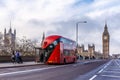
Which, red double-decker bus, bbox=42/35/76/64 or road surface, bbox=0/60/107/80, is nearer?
road surface, bbox=0/60/107/80

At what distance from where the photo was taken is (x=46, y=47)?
45.0 meters

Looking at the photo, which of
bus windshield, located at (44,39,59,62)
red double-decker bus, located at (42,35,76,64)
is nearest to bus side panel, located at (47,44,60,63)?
red double-decker bus, located at (42,35,76,64)

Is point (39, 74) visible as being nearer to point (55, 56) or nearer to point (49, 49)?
point (55, 56)

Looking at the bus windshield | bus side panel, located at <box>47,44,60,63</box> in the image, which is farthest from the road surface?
the bus windshield

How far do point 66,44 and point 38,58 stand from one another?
4.78m

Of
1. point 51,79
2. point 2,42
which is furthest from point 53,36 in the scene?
point 2,42

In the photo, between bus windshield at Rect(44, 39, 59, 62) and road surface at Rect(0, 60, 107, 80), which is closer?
road surface at Rect(0, 60, 107, 80)

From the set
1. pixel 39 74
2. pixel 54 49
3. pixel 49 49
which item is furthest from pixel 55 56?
pixel 39 74

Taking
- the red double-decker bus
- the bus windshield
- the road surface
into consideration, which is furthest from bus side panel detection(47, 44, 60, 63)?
the road surface

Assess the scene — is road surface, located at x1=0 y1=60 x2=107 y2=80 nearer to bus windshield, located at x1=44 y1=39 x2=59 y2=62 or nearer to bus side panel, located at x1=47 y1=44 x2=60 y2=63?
bus side panel, located at x1=47 y1=44 x2=60 y2=63

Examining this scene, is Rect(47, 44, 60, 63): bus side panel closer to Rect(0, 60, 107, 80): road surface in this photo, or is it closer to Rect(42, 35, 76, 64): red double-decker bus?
Rect(42, 35, 76, 64): red double-decker bus

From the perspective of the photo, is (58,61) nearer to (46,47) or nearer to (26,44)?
(46,47)

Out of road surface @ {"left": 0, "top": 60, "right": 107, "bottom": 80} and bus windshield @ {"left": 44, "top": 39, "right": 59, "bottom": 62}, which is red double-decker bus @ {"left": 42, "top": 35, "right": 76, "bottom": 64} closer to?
bus windshield @ {"left": 44, "top": 39, "right": 59, "bottom": 62}

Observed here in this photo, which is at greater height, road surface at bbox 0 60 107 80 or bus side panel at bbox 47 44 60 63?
bus side panel at bbox 47 44 60 63
